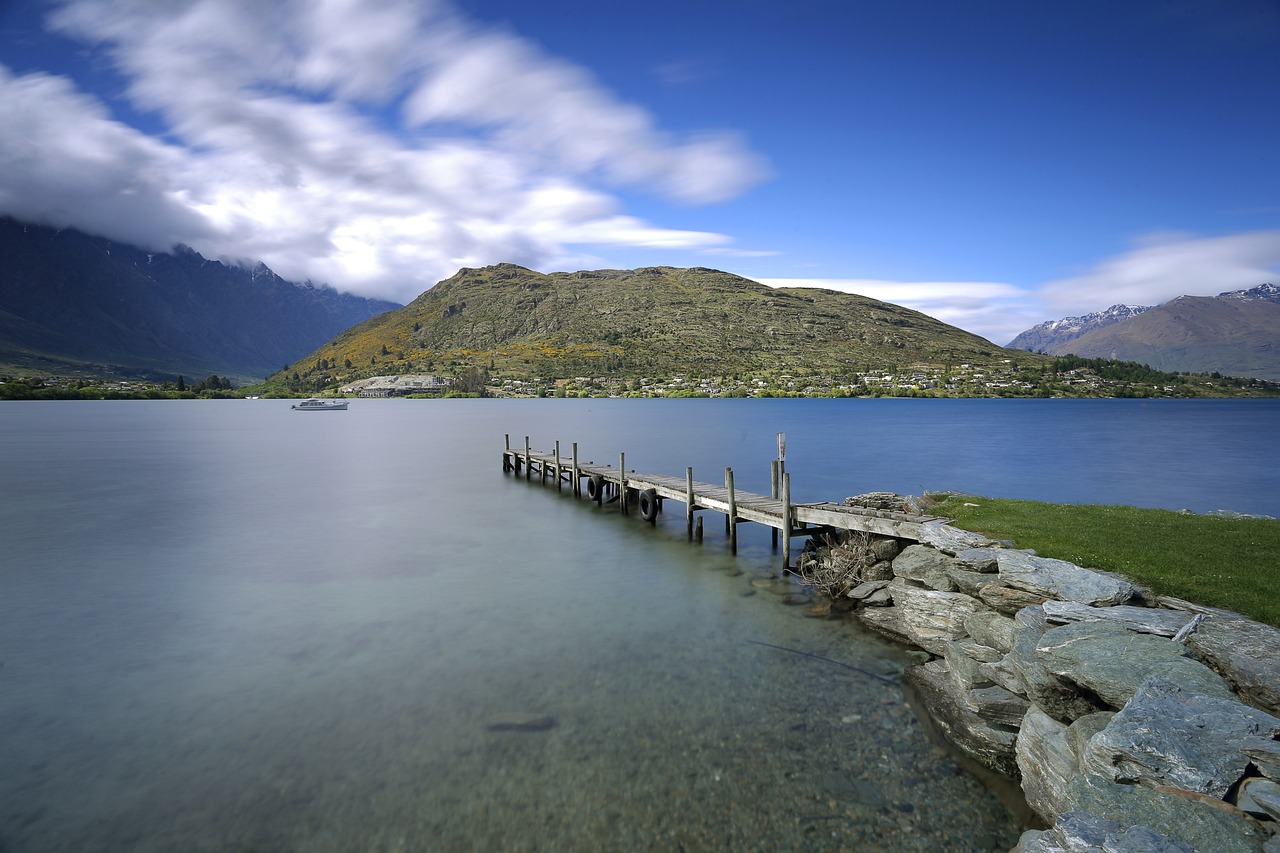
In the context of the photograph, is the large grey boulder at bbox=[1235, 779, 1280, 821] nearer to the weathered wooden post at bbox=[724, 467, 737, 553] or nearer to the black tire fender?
the weathered wooden post at bbox=[724, 467, 737, 553]

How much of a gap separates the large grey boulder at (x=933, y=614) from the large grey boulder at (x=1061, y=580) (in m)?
1.17

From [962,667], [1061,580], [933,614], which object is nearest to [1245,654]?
[1061,580]

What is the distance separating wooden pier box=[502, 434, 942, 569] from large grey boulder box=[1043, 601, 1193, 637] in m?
5.93

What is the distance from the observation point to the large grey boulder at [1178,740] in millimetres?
6434

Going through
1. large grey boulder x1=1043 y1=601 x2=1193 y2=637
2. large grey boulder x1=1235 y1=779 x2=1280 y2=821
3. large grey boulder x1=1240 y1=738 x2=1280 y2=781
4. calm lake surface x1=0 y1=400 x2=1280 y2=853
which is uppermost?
large grey boulder x1=1043 y1=601 x2=1193 y2=637

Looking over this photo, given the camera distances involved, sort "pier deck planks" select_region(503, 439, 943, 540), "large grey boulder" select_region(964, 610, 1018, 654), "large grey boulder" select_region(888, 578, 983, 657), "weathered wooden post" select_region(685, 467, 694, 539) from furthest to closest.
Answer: "weathered wooden post" select_region(685, 467, 694, 539), "pier deck planks" select_region(503, 439, 943, 540), "large grey boulder" select_region(888, 578, 983, 657), "large grey boulder" select_region(964, 610, 1018, 654)

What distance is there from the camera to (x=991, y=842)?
795 centimetres

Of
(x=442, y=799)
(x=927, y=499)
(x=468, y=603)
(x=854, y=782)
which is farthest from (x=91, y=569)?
(x=927, y=499)

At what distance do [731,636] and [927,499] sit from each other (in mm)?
10701

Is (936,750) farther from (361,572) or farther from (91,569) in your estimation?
(91,569)

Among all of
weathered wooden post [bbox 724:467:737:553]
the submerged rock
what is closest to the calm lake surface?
the submerged rock

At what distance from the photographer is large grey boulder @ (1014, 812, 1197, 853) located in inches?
225

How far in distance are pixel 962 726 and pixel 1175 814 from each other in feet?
13.7

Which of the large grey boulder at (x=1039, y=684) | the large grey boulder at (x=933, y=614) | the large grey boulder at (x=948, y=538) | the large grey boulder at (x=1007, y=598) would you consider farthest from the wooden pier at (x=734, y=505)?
the large grey boulder at (x=1039, y=684)
